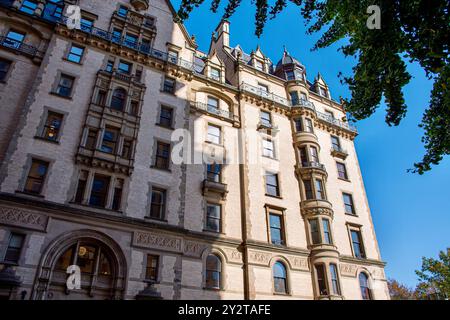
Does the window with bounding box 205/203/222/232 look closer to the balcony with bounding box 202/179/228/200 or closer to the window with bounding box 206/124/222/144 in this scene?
the balcony with bounding box 202/179/228/200

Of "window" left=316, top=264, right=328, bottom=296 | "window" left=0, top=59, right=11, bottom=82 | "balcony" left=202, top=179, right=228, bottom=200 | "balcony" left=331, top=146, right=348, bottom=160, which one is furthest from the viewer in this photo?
"balcony" left=331, top=146, right=348, bottom=160

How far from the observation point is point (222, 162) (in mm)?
26141

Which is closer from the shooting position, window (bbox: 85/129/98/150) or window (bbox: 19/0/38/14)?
window (bbox: 85/129/98/150)

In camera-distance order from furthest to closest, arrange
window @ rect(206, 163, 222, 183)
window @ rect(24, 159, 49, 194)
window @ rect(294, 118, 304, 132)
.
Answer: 1. window @ rect(294, 118, 304, 132)
2. window @ rect(206, 163, 222, 183)
3. window @ rect(24, 159, 49, 194)

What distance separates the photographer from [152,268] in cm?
1883

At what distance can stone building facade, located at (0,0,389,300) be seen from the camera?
17.6 m

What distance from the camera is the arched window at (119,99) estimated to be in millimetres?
23484

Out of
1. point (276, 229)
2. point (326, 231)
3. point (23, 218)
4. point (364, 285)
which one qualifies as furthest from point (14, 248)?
point (364, 285)

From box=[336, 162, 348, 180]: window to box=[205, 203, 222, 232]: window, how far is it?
1476 centimetres

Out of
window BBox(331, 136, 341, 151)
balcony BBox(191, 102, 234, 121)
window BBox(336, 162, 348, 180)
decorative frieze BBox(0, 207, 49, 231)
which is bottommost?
decorative frieze BBox(0, 207, 49, 231)

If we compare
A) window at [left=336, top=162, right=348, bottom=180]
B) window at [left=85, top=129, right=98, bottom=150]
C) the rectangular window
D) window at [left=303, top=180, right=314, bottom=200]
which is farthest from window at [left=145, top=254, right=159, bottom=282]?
window at [left=336, top=162, right=348, bottom=180]

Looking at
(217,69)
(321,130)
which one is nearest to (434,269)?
(321,130)

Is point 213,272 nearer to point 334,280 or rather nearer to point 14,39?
point 334,280

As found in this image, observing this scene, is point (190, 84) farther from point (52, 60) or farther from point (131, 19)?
point (52, 60)
